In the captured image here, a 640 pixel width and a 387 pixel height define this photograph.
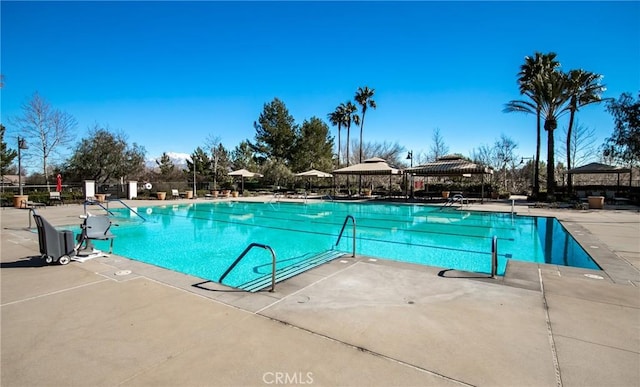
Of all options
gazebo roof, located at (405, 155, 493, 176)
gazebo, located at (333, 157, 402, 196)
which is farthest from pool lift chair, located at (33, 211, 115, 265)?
gazebo roof, located at (405, 155, 493, 176)

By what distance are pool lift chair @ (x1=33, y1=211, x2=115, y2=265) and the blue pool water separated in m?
1.62

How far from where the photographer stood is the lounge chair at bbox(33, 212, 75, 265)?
5.17 metres

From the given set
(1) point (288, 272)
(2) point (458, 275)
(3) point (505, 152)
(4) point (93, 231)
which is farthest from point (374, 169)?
(3) point (505, 152)

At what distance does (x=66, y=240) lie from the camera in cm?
541

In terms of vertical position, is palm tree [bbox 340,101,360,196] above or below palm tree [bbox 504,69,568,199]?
above

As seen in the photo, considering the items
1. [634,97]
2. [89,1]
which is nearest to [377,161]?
[634,97]

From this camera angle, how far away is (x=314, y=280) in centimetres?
469

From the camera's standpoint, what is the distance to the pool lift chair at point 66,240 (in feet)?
17.0

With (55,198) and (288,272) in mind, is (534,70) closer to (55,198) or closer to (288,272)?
(288,272)


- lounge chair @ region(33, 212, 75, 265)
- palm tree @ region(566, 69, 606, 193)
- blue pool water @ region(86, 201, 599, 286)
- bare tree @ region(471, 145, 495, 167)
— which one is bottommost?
blue pool water @ region(86, 201, 599, 286)

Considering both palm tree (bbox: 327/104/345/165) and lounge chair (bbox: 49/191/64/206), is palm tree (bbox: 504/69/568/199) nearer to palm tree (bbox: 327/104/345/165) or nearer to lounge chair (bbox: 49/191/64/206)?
palm tree (bbox: 327/104/345/165)

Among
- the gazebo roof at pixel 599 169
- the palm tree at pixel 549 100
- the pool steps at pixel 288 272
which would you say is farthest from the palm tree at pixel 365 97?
the pool steps at pixel 288 272

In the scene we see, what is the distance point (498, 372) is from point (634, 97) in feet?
85.6

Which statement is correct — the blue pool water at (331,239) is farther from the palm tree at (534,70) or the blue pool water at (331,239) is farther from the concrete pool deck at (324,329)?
the palm tree at (534,70)
